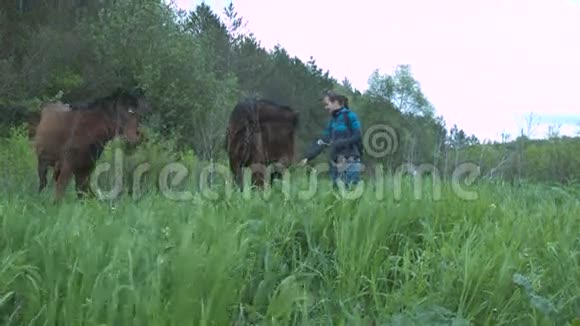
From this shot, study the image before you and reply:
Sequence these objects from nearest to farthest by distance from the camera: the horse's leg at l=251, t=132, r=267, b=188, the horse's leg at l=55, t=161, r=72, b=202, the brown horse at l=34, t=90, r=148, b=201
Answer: the horse's leg at l=55, t=161, r=72, b=202, the brown horse at l=34, t=90, r=148, b=201, the horse's leg at l=251, t=132, r=267, b=188

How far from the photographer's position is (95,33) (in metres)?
29.7

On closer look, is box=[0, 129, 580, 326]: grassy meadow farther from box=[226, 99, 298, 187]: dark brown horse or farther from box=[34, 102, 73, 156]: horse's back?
box=[34, 102, 73, 156]: horse's back

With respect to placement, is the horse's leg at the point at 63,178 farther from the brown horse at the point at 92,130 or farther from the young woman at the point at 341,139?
the young woman at the point at 341,139

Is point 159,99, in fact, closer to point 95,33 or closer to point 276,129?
point 95,33

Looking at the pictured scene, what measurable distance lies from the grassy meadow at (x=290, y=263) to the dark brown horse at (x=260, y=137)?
3.15m

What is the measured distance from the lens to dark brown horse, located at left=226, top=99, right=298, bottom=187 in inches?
320

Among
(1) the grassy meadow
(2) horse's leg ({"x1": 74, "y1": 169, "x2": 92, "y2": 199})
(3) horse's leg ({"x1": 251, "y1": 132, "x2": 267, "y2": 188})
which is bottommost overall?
(1) the grassy meadow

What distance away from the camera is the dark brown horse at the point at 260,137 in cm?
813

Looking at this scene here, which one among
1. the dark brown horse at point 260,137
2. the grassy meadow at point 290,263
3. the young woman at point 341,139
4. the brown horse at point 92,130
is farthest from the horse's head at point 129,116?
the grassy meadow at point 290,263

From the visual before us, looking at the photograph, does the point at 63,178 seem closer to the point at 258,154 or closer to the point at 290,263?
the point at 258,154

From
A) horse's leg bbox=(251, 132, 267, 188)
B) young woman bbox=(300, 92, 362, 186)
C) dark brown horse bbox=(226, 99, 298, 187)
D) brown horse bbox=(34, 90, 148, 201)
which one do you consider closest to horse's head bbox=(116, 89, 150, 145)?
brown horse bbox=(34, 90, 148, 201)

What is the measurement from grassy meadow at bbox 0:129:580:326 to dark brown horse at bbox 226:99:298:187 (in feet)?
10.3

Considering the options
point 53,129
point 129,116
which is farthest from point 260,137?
point 53,129

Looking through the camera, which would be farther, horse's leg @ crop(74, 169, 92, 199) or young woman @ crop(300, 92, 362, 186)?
young woman @ crop(300, 92, 362, 186)
